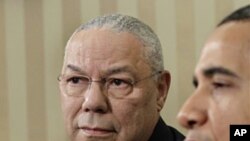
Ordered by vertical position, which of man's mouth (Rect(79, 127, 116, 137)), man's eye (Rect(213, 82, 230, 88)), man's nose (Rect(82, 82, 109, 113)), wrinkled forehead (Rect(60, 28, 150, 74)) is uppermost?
wrinkled forehead (Rect(60, 28, 150, 74))

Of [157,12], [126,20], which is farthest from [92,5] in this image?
[126,20]

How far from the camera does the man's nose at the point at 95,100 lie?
172 cm

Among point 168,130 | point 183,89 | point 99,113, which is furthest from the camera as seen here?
point 183,89

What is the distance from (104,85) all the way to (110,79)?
0.08 ft

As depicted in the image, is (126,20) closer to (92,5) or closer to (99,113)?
(99,113)

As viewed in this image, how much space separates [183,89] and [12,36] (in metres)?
0.77

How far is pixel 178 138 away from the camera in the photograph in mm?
1898

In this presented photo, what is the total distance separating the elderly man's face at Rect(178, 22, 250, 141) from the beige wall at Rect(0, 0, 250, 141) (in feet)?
4.45

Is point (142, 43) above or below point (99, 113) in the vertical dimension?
above

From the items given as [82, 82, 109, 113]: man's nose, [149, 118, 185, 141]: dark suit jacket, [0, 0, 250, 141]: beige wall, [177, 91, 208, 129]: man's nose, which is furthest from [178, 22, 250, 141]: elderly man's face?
[0, 0, 250, 141]: beige wall

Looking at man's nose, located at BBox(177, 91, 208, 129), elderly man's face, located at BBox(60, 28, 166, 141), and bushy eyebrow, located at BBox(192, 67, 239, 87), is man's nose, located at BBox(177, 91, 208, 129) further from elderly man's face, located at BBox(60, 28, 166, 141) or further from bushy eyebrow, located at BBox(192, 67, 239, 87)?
elderly man's face, located at BBox(60, 28, 166, 141)

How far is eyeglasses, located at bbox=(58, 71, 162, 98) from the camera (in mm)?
1756

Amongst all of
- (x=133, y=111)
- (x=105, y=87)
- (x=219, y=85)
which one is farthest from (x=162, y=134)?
(x=219, y=85)

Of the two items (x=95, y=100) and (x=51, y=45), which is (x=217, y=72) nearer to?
(x=95, y=100)
